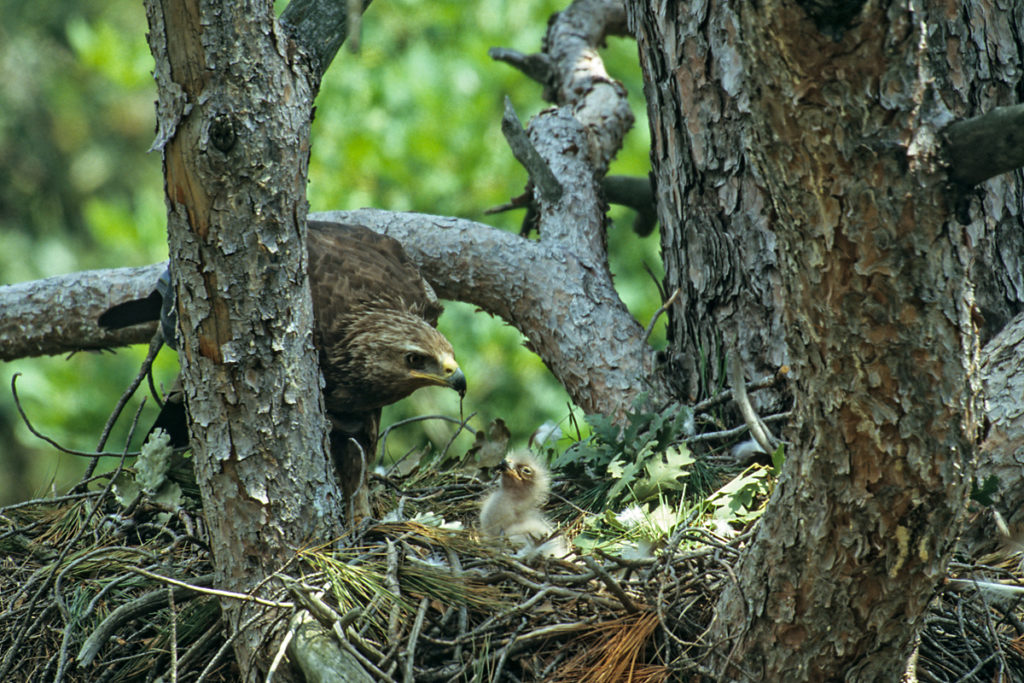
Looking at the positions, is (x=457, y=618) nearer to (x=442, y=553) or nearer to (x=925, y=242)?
(x=442, y=553)

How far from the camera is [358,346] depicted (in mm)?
3744

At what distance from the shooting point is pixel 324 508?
2.61 m

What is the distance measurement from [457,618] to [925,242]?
5.06ft

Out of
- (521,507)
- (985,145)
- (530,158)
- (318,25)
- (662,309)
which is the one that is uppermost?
(318,25)

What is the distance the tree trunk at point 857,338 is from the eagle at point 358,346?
71.4 inches

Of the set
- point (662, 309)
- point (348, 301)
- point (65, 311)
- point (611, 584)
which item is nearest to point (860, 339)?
point (611, 584)

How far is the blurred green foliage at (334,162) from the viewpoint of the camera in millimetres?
7758

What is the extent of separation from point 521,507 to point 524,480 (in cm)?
12

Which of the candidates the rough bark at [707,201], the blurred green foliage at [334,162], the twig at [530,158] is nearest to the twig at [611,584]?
the rough bark at [707,201]

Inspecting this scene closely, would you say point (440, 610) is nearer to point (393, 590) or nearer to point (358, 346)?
point (393, 590)

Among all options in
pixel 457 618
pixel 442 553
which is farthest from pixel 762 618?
pixel 442 553

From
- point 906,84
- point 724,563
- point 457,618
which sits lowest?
point 457,618

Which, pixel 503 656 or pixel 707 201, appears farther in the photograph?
pixel 707 201

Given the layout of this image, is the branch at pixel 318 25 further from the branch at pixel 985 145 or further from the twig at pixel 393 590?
the branch at pixel 985 145
